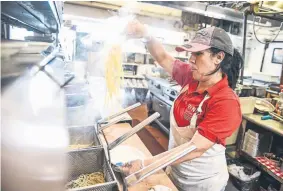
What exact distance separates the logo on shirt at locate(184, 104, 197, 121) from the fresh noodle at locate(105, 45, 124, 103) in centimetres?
64

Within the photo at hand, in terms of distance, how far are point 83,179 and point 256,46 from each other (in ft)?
28.3

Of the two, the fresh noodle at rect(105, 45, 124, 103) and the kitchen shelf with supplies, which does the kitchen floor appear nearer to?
the kitchen shelf with supplies

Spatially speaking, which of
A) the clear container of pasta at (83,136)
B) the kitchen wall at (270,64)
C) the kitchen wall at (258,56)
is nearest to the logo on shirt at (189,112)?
the clear container of pasta at (83,136)

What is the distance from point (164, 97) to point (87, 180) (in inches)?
120

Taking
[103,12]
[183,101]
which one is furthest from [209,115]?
[103,12]

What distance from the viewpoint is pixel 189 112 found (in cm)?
142

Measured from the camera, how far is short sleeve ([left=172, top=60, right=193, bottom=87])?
175 centimetres

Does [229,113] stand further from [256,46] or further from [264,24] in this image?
[256,46]

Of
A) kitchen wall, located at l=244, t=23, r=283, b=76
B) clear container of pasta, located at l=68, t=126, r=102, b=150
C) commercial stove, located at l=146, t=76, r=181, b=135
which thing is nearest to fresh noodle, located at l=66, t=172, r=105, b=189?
clear container of pasta, located at l=68, t=126, r=102, b=150

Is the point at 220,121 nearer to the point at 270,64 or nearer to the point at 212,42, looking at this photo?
the point at 212,42

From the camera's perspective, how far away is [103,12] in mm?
5508

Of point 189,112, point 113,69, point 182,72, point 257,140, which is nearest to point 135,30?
point 113,69

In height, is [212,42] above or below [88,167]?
above

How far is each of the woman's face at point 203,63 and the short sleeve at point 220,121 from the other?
0.77 feet
